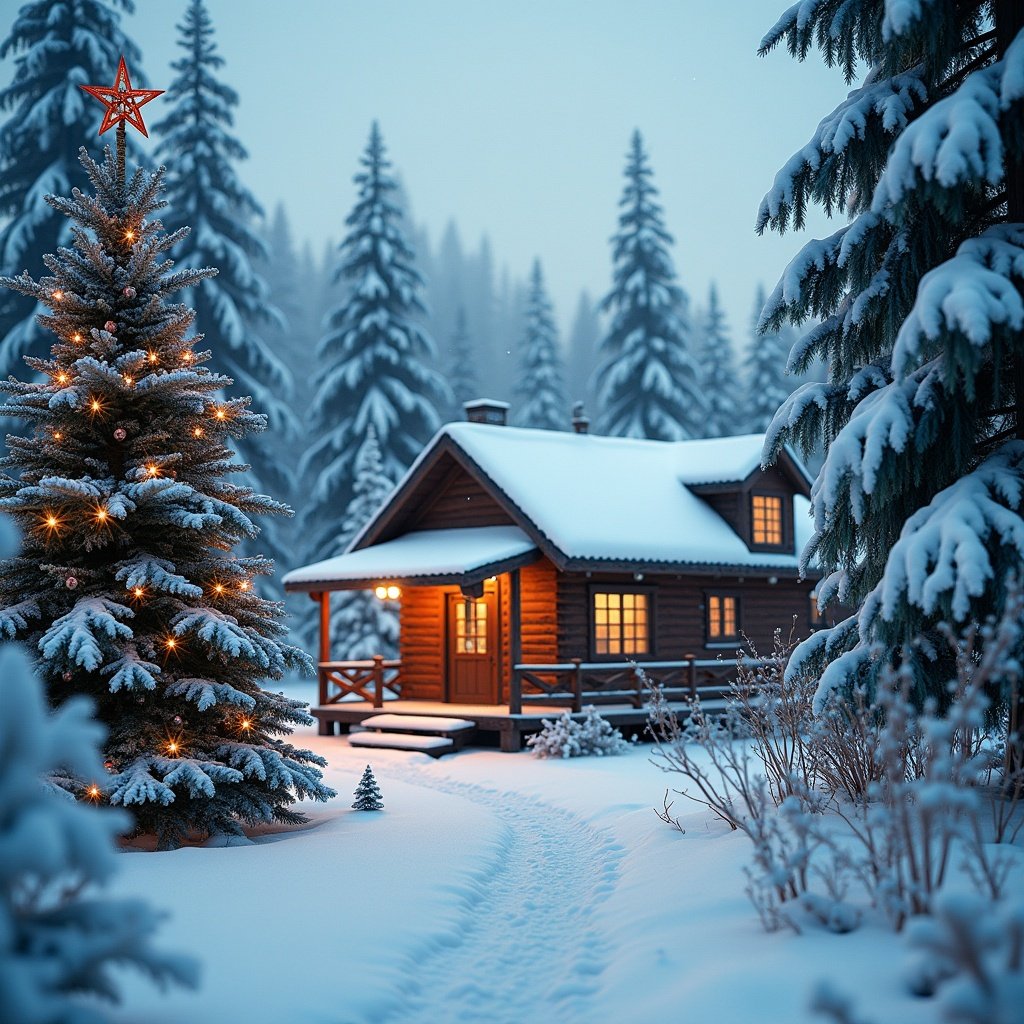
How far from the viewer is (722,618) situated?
2212 cm

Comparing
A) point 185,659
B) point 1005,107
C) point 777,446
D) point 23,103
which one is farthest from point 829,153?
point 23,103

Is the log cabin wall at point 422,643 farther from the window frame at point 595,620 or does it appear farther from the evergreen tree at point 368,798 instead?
the evergreen tree at point 368,798

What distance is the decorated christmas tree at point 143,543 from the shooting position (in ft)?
29.6

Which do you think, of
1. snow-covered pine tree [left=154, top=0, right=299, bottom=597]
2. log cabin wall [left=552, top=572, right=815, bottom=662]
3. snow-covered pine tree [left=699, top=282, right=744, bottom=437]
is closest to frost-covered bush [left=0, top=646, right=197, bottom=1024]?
log cabin wall [left=552, top=572, right=815, bottom=662]

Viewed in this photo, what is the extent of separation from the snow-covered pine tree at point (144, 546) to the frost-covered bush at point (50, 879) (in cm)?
530

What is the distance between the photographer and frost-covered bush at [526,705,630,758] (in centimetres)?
1622

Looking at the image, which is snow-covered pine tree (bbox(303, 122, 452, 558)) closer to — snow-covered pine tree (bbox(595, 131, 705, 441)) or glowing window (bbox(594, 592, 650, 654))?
snow-covered pine tree (bbox(595, 131, 705, 441))

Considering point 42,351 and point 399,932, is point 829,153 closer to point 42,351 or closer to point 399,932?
point 399,932

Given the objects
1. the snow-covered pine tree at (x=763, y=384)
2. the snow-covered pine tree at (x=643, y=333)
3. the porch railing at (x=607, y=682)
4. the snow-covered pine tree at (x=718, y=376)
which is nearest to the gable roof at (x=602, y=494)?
the porch railing at (x=607, y=682)

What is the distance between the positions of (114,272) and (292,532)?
120 ft

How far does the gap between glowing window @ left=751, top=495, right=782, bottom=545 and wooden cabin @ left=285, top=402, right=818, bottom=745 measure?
0.16ft

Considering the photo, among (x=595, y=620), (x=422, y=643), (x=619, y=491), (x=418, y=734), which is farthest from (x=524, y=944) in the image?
(x=619, y=491)

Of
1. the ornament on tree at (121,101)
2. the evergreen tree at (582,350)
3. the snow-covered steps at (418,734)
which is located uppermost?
the evergreen tree at (582,350)

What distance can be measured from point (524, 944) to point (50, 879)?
3.97m
